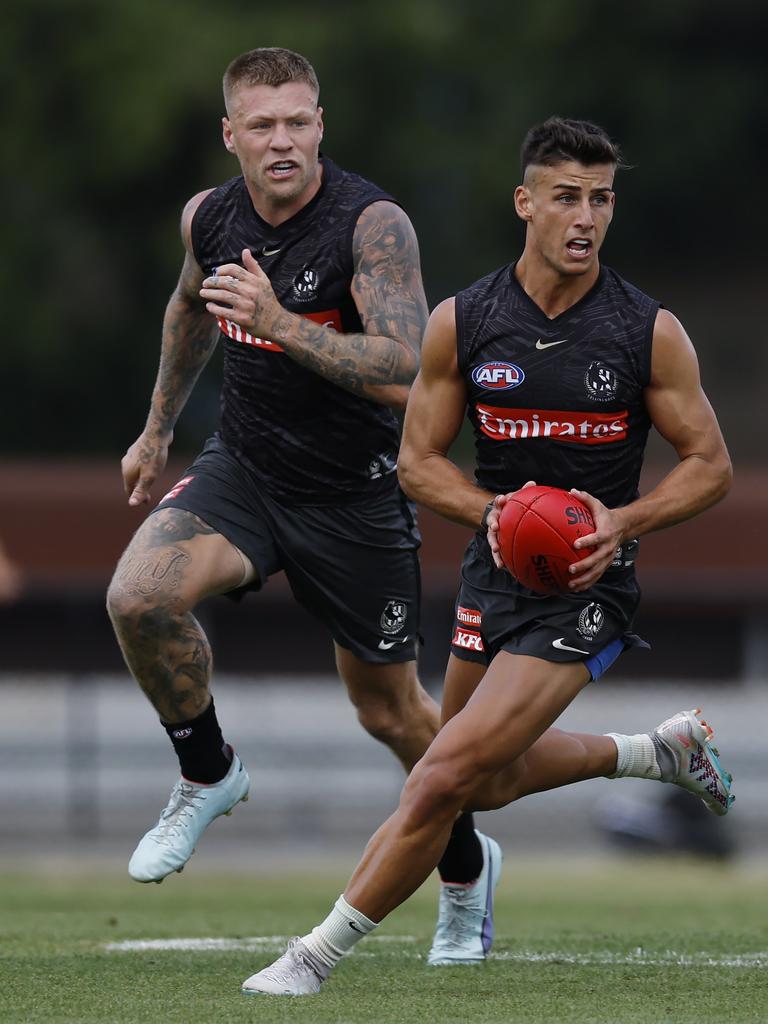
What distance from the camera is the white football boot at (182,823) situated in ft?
21.9

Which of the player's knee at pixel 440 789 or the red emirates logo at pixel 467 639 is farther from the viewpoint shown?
the red emirates logo at pixel 467 639

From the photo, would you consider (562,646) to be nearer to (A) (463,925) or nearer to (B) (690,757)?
(B) (690,757)

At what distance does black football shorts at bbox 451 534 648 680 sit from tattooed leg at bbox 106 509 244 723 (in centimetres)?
91

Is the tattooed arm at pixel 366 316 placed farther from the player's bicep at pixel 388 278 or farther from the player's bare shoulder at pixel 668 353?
the player's bare shoulder at pixel 668 353

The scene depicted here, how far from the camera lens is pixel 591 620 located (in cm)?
632

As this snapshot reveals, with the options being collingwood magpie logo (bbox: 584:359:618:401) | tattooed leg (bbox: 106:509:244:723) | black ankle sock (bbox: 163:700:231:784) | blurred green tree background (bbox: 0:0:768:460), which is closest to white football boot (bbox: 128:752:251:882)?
black ankle sock (bbox: 163:700:231:784)

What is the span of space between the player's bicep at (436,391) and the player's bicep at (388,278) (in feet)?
1.06

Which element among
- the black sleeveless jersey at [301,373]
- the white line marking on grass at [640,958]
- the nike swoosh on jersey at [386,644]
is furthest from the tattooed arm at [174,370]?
the white line marking on grass at [640,958]

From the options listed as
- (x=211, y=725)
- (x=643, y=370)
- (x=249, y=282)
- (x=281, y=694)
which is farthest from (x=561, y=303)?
→ (x=281, y=694)

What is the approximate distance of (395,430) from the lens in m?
7.34

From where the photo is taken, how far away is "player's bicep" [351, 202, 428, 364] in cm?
675

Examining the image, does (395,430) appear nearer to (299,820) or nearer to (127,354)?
(299,820)

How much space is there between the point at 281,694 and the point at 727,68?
22.1 meters

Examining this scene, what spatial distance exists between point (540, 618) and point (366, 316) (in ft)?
4.17
